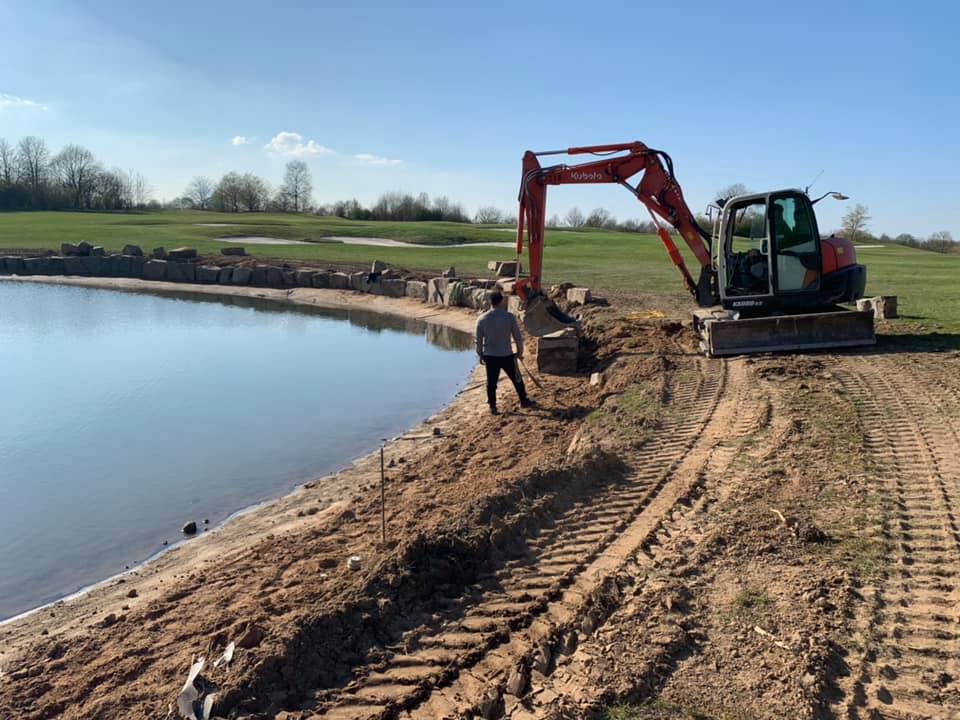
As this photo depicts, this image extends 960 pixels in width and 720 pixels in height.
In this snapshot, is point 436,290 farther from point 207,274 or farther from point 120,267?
point 120,267

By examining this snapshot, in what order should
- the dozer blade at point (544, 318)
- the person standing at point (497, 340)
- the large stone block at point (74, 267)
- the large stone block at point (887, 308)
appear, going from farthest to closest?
1. the large stone block at point (74, 267)
2. the dozer blade at point (544, 318)
3. the large stone block at point (887, 308)
4. the person standing at point (497, 340)

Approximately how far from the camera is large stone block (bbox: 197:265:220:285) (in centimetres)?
3059

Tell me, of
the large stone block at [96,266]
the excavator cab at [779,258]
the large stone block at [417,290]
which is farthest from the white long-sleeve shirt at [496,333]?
the large stone block at [96,266]

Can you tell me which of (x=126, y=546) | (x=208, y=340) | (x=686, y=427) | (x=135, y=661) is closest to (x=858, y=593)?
(x=686, y=427)

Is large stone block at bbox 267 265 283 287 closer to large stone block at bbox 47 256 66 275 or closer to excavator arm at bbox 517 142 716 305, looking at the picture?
large stone block at bbox 47 256 66 275

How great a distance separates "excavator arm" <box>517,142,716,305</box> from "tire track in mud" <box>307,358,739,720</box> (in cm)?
733

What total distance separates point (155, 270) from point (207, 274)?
257 cm

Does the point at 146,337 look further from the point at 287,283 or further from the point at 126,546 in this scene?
the point at 126,546

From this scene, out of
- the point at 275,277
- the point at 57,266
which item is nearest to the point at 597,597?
the point at 275,277

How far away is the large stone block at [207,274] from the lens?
1204 inches

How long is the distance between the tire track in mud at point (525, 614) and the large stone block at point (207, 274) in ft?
87.9

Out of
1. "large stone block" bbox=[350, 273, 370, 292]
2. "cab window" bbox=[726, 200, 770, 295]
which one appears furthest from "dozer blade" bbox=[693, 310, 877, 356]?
"large stone block" bbox=[350, 273, 370, 292]

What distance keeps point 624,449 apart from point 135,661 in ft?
16.1

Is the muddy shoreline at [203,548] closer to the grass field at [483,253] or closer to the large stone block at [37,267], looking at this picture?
the grass field at [483,253]
